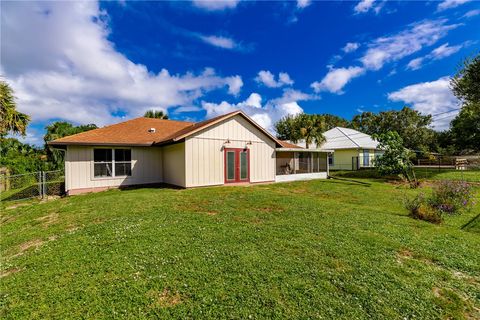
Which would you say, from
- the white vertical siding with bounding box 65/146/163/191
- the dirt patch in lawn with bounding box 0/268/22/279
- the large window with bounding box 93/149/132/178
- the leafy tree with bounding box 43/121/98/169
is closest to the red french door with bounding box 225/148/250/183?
the white vertical siding with bounding box 65/146/163/191

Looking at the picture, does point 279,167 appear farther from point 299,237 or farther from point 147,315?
point 147,315

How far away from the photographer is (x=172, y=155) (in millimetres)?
13266

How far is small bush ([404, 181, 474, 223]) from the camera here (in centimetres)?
724

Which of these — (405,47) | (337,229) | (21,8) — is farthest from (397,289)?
(405,47)

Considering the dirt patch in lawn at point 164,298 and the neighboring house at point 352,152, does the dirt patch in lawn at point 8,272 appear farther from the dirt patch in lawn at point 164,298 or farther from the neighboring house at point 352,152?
the neighboring house at point 352,152

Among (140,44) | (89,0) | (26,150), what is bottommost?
(26,150)

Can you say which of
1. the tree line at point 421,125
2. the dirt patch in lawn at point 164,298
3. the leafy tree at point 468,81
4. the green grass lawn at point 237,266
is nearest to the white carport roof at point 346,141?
the tree line at point 421,125

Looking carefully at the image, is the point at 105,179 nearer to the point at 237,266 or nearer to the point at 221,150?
the point at 221,150

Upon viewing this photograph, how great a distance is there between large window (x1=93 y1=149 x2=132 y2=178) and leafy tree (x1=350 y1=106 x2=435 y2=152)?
38148 mm

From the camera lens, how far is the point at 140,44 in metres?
14.7

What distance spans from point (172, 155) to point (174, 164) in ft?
2.00

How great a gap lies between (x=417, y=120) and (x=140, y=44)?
46304 mm

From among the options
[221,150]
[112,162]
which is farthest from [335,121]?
[112,162]

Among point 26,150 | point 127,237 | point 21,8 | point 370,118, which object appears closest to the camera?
point 127,237
